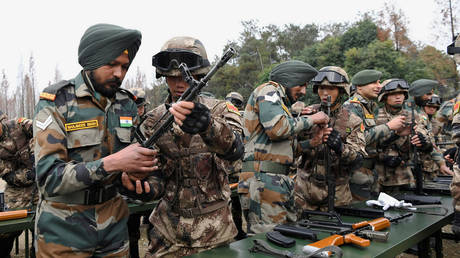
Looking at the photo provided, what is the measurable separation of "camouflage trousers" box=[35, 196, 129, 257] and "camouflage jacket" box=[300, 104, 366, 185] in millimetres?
2815

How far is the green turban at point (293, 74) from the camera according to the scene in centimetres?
407

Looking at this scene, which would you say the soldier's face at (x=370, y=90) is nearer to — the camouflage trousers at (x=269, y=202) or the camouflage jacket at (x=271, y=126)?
the camouflage jacket at (x=271, y=126)

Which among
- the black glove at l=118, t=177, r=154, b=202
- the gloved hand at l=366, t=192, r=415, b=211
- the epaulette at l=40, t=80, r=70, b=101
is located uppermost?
the epaulette at l=40, t=80, r=70, b=101

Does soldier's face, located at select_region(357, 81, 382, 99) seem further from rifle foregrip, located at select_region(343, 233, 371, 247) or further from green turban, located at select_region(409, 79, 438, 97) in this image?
rifle foregrip, located at select_region(343, 233, 371, 247)

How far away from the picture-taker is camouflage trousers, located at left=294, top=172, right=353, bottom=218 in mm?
4460

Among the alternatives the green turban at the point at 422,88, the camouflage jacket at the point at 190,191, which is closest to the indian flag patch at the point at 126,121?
the camouflage jacket at the point at 190,191

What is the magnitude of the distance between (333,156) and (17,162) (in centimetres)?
522

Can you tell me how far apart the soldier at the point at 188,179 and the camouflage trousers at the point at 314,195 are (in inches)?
80.8

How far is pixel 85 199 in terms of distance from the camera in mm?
2256

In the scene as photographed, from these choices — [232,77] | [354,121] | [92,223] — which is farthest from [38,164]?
[232,77]

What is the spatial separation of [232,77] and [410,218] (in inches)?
1101

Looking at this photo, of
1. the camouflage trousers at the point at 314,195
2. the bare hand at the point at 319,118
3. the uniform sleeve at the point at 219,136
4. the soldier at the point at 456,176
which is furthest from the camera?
the camouflage trousers at the point at 314,195

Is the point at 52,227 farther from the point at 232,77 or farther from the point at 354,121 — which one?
the point at 232,77

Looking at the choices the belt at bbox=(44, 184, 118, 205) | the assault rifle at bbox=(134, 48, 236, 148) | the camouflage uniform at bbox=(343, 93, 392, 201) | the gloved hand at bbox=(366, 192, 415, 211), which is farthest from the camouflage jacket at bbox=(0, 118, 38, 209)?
the gloved hand at bbox=(366, 192, 415, 211)
